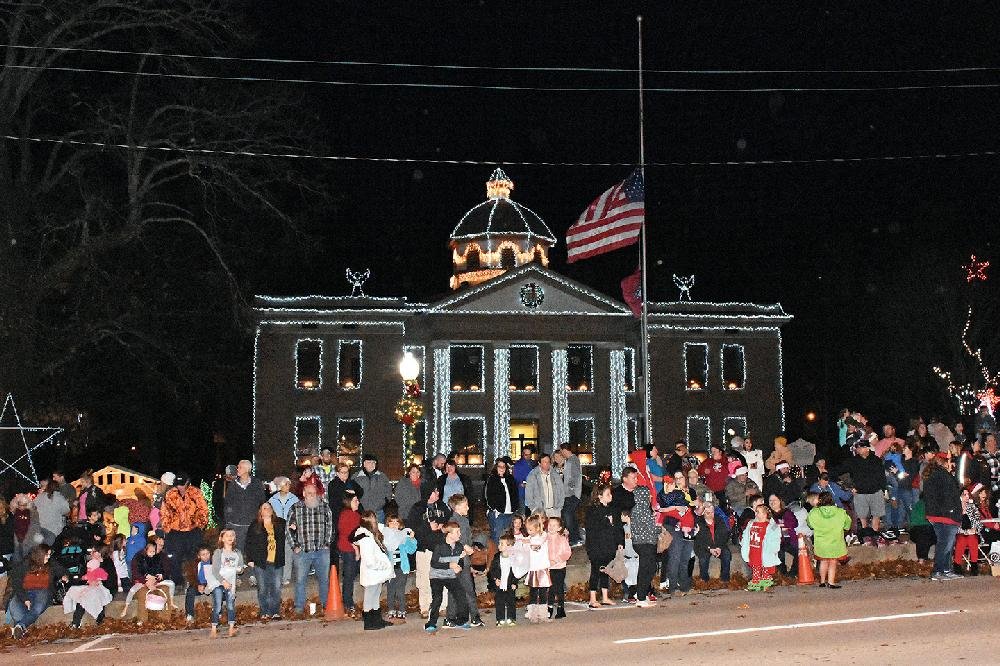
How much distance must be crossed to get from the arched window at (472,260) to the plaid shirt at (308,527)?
38550mm

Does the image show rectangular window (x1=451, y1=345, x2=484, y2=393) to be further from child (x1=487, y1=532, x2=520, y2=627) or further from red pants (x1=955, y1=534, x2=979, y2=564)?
child (x1=487, y1=532, x2=520, y2=627)

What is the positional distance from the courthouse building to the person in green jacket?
2768cm

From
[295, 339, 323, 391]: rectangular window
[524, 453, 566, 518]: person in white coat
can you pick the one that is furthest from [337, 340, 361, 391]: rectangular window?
[524, 453, 566, 518]: person in white coat

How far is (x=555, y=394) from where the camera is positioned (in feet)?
151

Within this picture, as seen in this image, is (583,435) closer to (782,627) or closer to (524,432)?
(524,432)

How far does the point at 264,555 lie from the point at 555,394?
32.0 meters

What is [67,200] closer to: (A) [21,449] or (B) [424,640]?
(A) [21,449]

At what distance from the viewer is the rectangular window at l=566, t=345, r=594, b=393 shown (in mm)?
46688

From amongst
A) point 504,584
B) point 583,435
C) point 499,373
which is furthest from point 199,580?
point 583,435

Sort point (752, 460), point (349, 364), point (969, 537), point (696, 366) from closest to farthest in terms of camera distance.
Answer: point (969, 537), point (752, 460), point (349, 364), point (696, 366)

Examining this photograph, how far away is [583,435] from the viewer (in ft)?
152

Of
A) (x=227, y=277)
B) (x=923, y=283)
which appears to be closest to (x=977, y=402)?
(x=923, y=283)

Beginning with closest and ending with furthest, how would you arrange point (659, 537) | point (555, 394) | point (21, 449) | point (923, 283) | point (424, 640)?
point (424, 640) < point (659, 537) < point (21, 449) < point (555, 394) < point (923, 283)

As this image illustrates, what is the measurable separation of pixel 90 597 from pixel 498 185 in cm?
4257
